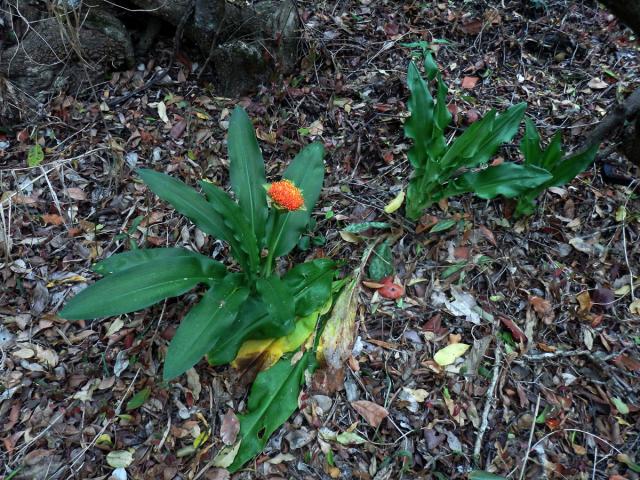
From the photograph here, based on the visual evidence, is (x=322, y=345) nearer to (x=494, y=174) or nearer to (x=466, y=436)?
(x=466, y=436)

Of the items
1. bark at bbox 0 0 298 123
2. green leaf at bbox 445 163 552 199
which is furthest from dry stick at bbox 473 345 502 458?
bark at bbox 0 0 298 123

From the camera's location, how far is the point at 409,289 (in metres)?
2.44

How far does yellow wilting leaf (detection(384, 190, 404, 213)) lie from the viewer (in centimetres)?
261

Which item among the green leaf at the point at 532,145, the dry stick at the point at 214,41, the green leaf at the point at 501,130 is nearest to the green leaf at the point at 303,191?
the green leaf at the point at 501,130

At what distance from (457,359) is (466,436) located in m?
0.34

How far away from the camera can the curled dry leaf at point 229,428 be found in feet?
6.51

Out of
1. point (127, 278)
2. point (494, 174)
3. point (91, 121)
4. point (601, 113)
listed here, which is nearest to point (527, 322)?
point (494, 174)

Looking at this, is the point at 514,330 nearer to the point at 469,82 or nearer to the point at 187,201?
the point at 187,201

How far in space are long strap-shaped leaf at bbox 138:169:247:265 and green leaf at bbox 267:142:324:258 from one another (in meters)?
0.23

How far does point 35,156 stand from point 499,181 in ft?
8.84

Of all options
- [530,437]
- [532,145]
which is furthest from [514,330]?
[532,145]

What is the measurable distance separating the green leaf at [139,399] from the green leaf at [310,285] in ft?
2.50

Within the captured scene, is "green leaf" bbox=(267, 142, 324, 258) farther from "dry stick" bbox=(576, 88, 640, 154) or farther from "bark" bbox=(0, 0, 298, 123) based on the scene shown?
"dry stick" bbox=(576, 88, 640, 154)

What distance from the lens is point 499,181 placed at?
7.71 ft
